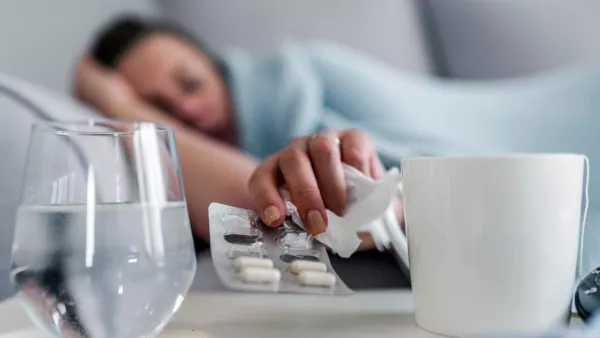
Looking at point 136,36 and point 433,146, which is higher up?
point 136,36

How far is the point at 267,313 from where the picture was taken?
39cm

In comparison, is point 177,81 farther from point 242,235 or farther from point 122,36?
point 242,235

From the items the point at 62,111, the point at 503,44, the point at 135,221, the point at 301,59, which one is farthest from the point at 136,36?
the point at 135,221

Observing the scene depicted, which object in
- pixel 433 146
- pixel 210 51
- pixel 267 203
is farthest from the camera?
pixel 210 51

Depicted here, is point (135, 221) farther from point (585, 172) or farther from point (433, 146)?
point (433, 146)

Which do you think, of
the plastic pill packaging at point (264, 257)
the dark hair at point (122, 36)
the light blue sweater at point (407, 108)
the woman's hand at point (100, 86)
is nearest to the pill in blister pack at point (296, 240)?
the plastic pill packaging at point (264, 257)

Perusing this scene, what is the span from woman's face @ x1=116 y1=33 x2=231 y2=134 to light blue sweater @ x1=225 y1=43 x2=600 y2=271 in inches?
2.1

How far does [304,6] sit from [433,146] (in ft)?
2.01

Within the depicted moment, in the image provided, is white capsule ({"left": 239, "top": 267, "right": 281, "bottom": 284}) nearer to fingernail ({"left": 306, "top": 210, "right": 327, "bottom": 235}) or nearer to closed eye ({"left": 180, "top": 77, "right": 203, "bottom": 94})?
fingernail ({"left": 306, "top": 210, "right": 327, "bottom": 235})

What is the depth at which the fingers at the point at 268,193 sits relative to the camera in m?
0.36

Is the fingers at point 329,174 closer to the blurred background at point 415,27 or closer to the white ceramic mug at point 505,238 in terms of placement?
the white ceramic mug at point 505,238

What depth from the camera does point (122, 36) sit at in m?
1.07

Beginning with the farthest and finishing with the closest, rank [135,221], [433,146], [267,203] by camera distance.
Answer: [433,146]
[267,203]
[135,221]

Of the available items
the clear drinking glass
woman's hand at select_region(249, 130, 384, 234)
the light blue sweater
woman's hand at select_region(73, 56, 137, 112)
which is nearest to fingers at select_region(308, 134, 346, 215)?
woman's hand at select_region(249, 130, 384, 234)
